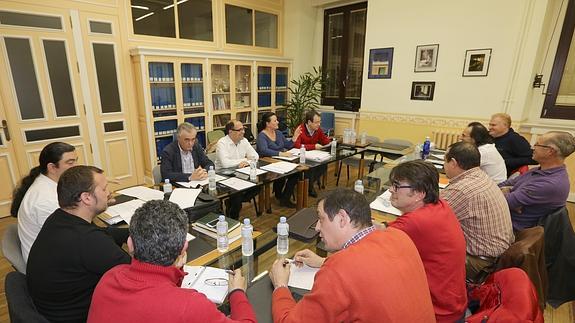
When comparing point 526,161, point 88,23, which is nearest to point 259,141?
point 88,23

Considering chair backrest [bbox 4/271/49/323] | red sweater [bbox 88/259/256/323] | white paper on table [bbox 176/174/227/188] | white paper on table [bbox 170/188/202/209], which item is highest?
red sweater [bbox 88/259/256/323]

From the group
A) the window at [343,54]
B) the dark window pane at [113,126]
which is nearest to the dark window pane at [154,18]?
the dark window pane at [113,126]

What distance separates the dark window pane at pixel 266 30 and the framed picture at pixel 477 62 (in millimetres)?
3548

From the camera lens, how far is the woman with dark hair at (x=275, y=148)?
3.72 m

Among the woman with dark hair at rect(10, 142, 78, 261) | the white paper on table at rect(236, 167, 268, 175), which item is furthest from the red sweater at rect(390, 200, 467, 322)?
the woman with dark hair at rect(10, 142, 78, 261)

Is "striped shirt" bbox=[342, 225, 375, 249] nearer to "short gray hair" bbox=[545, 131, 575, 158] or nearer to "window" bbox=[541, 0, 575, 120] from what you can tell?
"short gray hair" bbox=[545, 131, 575, 158]

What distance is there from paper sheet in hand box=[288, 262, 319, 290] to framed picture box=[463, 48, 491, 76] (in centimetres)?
436

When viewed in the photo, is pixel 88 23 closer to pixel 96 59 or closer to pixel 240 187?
pixel 96 59

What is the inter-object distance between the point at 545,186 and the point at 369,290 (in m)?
1.95

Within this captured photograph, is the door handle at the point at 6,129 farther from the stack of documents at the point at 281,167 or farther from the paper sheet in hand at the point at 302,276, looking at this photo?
the paper sheet in hand at the point at 302,276

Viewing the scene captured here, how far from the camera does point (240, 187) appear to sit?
246 centimetres

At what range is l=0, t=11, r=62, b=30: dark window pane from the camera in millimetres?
3234

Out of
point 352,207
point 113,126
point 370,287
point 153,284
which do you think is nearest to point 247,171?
point 352,207

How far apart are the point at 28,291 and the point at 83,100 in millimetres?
3501
